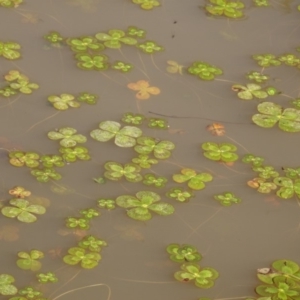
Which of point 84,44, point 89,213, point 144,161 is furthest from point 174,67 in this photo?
point 89,213

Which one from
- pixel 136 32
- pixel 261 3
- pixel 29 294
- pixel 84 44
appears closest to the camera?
pixel 29 294

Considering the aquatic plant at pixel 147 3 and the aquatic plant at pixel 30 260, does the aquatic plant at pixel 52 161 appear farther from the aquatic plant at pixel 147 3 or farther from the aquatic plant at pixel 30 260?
the aquatic plant at pixel 147 3

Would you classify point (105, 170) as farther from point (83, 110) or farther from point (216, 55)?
point (216, 55)

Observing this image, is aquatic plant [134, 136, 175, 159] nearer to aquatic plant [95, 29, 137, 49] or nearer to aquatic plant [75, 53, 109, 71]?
aquatic plant [75, 53, 109, 71]

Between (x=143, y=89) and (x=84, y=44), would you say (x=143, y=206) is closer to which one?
(x=143, y=89)

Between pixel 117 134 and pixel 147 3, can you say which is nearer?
pixel 117 134

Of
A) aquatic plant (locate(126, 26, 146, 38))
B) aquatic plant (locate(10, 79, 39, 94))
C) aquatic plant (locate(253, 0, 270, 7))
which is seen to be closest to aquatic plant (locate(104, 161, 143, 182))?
aquatic plant (locate(10, 79, 39, 94))

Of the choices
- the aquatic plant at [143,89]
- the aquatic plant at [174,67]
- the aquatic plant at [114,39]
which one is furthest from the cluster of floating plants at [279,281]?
the aquatic plant at [114,39]
